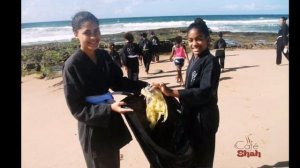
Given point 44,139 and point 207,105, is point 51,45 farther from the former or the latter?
point 207,105

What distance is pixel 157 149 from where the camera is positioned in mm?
2711

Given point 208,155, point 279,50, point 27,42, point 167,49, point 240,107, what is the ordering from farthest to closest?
point 27,42
point 167,49
point 279,50
point 240,107
point 208,155

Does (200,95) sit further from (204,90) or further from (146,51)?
(146,51)

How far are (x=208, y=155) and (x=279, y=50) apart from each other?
960 centimetres

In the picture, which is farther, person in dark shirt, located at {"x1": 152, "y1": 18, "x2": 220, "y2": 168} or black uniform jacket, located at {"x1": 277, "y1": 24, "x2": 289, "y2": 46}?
black uniform jacket, located at {"x1": 277, "y1": 24, "x2": 289, "y2": 46}

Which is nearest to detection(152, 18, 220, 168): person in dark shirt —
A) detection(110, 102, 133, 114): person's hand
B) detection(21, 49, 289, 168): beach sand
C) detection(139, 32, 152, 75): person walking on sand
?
detection(110, 102, 133, 114): person's hand

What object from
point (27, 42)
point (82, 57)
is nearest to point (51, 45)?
point (27, 42)

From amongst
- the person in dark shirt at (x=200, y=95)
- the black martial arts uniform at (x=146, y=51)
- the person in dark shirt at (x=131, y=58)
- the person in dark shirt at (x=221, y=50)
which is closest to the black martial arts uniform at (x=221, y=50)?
the person in dark shirt at (x=221, y=50)

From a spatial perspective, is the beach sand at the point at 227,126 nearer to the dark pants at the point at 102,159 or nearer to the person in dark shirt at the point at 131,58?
the person in dark shirt at the point at 131,58

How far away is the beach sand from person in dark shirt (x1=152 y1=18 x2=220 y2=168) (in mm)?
1491

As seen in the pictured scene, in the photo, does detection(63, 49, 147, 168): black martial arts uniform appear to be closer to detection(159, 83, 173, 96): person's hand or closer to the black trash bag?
the black trash bag

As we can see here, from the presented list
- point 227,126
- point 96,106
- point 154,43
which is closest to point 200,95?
point 96,106

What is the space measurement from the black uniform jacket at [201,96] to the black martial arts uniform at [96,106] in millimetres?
430

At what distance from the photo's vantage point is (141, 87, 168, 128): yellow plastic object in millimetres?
2840
